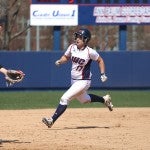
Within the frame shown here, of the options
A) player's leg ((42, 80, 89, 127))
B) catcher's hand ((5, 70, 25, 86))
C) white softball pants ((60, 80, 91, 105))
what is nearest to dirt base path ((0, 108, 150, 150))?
player's leg ((42, 80, 89, 127))

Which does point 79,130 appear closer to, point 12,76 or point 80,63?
point 80,63

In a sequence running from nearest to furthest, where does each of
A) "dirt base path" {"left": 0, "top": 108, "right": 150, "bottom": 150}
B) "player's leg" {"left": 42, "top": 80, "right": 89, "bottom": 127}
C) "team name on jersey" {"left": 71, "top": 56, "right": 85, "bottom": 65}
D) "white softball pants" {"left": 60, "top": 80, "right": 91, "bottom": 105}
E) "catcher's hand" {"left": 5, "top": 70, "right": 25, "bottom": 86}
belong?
"catcher's hand" {"left": 5, "top": 70, "right": 25, "bottom": 86} < "dirt base path" {"left": 0, "top": 108, "right": 150, "bottom": 150} < "player's leg" {"left": 42, "top": 80, "right": 89, "bottom": 127} < "white softball pants" {"left": 60, "top": 80, "right": 91, "bottom": 105} < "team name on jersey" {"left": 71, "top": 56, "right": 85, "bottom": 65}

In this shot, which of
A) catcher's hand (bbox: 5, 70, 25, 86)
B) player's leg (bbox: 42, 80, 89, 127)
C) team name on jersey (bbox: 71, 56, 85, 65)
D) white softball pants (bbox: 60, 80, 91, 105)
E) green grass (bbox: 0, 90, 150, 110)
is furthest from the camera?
green grass (bbox: 0, 90, 150, 110)

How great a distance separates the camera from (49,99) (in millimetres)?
20359

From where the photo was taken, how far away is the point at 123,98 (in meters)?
21.0

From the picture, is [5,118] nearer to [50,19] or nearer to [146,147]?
[146,147]

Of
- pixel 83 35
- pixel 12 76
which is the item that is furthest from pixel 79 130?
pixel 12 76

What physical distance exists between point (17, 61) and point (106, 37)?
23976 mm

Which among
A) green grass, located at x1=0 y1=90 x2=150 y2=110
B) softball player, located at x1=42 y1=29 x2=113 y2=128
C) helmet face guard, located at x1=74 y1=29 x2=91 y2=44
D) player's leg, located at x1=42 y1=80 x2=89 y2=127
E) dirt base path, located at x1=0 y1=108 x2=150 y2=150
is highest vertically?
helmet face guard, located at x1=74 y1=29 x2=91 y2=44

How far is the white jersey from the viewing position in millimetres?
12516

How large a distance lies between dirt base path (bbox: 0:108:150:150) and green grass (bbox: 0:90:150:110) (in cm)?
174

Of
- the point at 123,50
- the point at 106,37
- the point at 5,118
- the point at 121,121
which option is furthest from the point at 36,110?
the point at 106,37

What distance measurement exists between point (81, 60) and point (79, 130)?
1.24m

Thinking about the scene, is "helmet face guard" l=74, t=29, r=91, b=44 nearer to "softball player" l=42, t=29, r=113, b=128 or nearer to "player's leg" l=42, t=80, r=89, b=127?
"softball player" l=42, t=29, r=113, b=128
